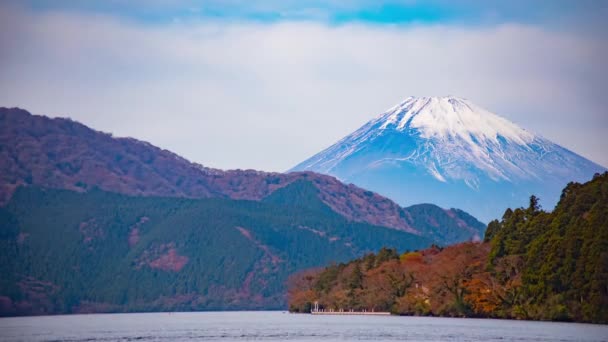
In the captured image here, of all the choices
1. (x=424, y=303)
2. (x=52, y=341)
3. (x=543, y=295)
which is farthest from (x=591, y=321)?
(x=52, y=341)

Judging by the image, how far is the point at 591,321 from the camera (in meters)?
124

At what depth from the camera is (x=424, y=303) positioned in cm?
16638

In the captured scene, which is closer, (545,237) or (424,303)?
(545,237)

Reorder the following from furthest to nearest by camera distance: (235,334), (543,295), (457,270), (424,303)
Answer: (424,303), (457,270), (543,295), (235,334)

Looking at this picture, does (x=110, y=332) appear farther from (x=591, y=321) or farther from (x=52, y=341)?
(x=591, y=321)

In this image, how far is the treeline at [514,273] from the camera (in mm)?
124750

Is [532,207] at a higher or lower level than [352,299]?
higher

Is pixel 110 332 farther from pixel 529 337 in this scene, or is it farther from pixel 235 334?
pixel 529 337

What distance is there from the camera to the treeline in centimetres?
12475

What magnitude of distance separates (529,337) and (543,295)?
33.4 m

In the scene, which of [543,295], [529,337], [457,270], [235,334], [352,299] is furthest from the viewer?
[352,299]

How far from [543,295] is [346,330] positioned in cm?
2577

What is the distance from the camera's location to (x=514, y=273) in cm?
14738

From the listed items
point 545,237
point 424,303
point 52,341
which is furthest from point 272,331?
point 424,303
